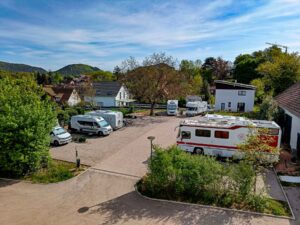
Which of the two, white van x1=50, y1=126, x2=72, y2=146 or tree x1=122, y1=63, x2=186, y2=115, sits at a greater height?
tree x1=122, y1=63, x2=186, y2=115

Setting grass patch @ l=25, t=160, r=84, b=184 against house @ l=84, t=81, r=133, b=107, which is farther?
house @ l=84, t=81, r=133, b=107

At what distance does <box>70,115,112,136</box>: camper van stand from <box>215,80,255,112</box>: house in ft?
83.6

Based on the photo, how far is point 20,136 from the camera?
46.5ft

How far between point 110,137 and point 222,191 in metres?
15.2

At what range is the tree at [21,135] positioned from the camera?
14102 millimetres

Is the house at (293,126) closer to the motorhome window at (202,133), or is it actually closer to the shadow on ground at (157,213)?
the motorhome window at (202,133)

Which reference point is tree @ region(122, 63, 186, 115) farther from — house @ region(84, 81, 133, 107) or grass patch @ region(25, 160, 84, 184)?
grass patch @ region(25, 160, 84, 184)

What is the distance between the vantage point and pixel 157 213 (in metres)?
10.6

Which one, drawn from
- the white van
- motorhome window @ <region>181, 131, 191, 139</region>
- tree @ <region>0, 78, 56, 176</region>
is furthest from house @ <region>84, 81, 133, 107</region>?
tree @ <region>0, 78, 56, 176</region>

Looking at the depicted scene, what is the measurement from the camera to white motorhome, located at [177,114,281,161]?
16.6 metres

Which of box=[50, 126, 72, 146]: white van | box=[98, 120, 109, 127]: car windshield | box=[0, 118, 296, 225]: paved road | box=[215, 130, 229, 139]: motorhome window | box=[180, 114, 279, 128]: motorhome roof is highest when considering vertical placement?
box=[180, 114, 279, 128]: motorhome roof

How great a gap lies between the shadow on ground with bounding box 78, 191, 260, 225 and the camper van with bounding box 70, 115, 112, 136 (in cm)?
1393

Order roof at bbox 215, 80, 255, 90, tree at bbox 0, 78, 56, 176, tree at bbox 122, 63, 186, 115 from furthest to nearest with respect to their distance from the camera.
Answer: roof at bbox 215, 80, 255, 90
tree at bbox 122, 63, 186, 115
tree at bbox 0, 78, 56, 176

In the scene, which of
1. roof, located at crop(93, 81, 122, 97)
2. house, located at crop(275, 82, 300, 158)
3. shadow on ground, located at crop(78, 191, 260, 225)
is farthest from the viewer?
roof, located at crop(93, 81, 122, 97)
